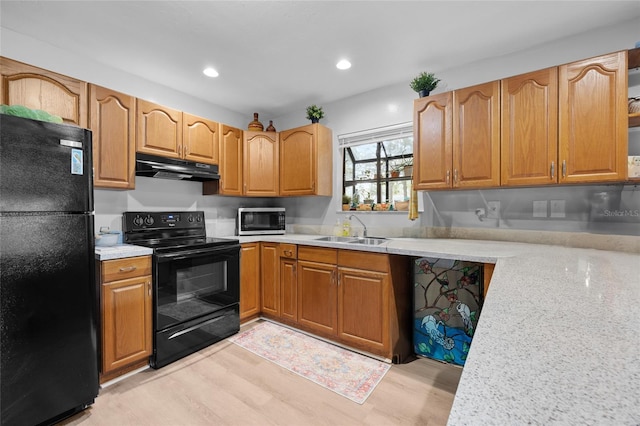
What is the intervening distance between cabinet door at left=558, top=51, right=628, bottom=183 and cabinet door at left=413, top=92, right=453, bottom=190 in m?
0.70

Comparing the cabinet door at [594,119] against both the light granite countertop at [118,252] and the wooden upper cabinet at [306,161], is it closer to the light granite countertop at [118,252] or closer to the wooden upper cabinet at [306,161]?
the wooden upper cabinet at [306,161]

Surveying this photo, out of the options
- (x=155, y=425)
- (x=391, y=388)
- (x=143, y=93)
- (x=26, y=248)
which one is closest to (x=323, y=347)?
(x=391, y=388)

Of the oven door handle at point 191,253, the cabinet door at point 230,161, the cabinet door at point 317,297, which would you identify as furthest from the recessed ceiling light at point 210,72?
the cabinet door at point 317,297

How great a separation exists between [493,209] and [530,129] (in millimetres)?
678

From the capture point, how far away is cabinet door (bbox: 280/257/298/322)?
2.78 meters

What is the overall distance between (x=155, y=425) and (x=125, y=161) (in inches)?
74.7

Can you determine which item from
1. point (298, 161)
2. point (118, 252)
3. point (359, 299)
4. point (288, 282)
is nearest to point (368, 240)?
point (359, 299)

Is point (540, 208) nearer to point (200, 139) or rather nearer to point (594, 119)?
point (594, 119)

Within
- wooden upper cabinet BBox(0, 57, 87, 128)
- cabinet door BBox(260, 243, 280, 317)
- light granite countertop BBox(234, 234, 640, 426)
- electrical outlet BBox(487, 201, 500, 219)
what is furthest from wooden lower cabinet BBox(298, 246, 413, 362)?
wooden upper cabinet BBox(0, 57, 87, 128)

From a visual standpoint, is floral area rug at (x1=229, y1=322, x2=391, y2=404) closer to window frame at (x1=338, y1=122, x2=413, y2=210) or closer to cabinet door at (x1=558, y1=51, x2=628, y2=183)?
window frame at (x1=338, y1=122, x2=413, y2=210)

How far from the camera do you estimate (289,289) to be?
2.82 metres

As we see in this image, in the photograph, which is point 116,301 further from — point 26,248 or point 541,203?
point 541,203

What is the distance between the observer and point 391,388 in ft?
6.34

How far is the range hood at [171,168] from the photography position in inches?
96.6
